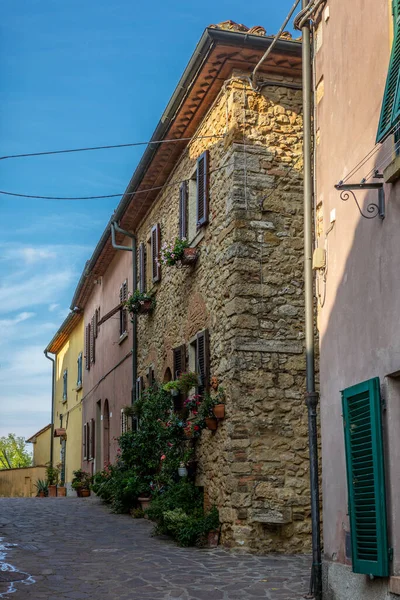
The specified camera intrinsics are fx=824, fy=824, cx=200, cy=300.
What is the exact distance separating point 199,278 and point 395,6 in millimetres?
6938

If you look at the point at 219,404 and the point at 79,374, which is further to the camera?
the point at 79,374

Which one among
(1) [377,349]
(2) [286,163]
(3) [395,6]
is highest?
(2) [286,163]

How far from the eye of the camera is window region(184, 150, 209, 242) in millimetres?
12117

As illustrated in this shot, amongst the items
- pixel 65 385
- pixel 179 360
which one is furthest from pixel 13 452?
pixel 179 360

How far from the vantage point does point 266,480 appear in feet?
33.8

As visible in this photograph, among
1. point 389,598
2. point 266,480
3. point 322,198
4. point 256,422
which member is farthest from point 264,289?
point 389,598

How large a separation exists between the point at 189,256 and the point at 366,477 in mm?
7024

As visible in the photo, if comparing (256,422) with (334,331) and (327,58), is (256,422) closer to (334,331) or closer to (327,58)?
(334,331)

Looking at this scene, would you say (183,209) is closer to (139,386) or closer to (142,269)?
(142,269)

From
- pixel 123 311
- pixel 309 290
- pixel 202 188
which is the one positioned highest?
pixel 202 188

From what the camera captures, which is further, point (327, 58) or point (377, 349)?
point (327, 58)

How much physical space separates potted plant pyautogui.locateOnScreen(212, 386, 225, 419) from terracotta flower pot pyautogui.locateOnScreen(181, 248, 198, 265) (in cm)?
244

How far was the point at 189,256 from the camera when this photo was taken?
41.1 ft

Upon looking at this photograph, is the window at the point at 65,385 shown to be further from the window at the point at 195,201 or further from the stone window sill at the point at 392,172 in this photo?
the stone window sill at the point at 392,172
